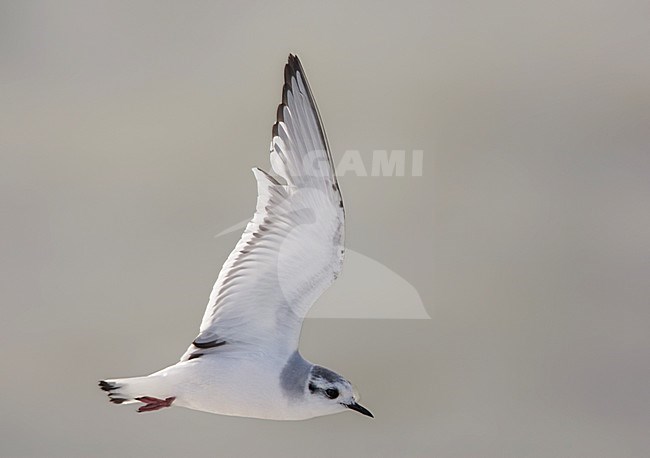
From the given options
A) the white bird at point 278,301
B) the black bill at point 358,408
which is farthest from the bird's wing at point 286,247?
the black bill at point 358,408

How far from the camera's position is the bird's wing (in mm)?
1174

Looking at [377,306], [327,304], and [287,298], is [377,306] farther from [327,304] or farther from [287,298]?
[287,298]

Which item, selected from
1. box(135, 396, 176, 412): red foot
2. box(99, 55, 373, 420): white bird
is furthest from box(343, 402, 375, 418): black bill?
box(135, 396, 176, 412): red foot

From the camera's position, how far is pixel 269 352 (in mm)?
1190

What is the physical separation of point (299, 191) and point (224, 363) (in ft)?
0.81

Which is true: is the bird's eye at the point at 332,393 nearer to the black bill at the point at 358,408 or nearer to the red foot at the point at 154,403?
the black bill at the point at 358,408

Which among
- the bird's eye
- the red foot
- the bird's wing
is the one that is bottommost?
the red foot

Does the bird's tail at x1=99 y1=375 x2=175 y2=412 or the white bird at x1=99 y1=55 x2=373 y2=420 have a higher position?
the white bird at x1=99 y1=55 x2=373 y2=420

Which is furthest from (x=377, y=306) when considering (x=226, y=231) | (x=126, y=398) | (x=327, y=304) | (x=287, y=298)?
(x=126, y=398)

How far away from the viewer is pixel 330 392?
1.15 m

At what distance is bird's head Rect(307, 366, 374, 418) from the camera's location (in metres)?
1.14

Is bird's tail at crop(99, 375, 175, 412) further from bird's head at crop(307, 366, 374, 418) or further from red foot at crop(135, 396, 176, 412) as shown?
bird's head at crop(307, 366, 374, 418)

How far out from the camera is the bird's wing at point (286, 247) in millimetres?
1174

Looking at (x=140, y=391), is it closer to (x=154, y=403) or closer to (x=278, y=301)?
(x=154, y=403)
